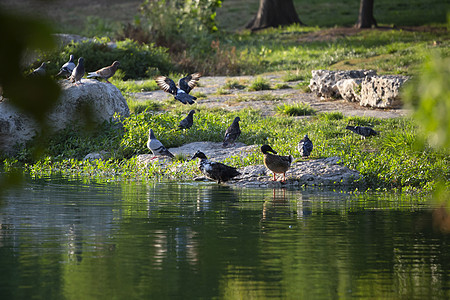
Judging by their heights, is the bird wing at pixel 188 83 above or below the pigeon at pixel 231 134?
above

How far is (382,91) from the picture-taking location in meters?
18.4

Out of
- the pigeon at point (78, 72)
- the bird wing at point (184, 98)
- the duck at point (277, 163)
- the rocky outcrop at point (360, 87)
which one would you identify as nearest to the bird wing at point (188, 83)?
the bird wing at point (184, 98)

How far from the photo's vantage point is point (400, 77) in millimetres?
18188

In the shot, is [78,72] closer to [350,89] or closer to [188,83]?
[188,83]

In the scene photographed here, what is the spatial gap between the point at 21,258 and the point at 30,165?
383 inches

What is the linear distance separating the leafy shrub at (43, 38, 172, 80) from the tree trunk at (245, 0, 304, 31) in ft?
51.9

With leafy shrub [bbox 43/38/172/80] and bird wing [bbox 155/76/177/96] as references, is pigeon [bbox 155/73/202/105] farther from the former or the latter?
leafy shrub [bbox 43/38/172/80]

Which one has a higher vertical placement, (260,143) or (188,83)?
(188,83)

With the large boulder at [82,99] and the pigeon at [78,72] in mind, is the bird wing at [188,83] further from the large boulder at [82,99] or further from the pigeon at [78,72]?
the pigeon at [78,72]

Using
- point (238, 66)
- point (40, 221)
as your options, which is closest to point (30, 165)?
point (40, 221)

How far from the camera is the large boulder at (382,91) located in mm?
18016

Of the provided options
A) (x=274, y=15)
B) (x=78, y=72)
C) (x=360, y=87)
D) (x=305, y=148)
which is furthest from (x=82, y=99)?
(x=274, y=15)

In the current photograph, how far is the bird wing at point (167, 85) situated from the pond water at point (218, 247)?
8628 millimetres

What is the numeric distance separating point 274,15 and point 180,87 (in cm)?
2348
